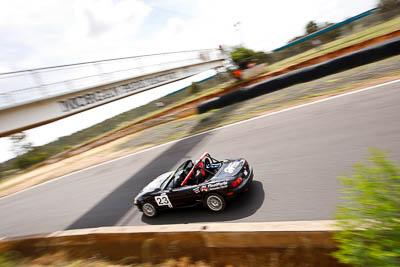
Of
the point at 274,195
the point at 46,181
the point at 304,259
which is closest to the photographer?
the point at 304,259

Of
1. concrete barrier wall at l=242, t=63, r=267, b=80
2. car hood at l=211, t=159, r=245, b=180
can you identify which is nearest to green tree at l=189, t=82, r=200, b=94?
concrete barrier wall at l=242, t=63, r=267, b=80

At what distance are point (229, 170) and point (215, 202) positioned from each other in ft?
2.54

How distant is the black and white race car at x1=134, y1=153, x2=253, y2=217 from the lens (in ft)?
16.8

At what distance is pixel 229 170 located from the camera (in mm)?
5492

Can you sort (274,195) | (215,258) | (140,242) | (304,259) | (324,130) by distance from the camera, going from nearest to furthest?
(304,259) → (215,258) → (140,242) → (274,195) → (324,130)

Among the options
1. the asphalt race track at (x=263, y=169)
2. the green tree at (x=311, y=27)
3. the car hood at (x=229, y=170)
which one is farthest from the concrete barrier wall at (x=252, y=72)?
the green tree at (x=311, y=27)

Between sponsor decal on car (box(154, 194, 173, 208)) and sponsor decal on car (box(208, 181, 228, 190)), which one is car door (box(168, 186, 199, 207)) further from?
sponsor decal on car (box(208, 181, 228, 190))

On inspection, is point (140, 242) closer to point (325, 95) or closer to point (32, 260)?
point (32, 260)

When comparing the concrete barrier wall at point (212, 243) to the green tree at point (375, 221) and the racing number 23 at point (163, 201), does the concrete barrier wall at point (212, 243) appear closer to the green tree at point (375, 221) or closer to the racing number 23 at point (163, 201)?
the green tree at point (375, 221)

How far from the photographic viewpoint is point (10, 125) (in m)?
11.8

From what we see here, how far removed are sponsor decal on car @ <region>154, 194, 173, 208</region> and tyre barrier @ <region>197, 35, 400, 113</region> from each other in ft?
33.5

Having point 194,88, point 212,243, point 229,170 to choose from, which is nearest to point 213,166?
point 229,170

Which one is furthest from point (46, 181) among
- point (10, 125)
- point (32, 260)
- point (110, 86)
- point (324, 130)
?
point (324, 130)

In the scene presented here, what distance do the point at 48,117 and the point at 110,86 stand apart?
4.94 m
